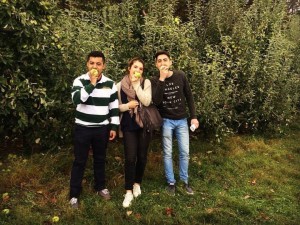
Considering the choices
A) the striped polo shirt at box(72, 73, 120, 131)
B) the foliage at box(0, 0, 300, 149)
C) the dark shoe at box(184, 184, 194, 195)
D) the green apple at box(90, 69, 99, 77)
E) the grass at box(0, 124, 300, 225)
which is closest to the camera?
the green apple at box(90, 69, 99, 77)

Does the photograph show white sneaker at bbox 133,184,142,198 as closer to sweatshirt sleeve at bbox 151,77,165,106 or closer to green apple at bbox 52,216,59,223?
green apple at bbox 52,216,59,223

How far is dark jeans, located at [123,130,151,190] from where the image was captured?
16.4 feet

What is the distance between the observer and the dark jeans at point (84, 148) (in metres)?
4.78

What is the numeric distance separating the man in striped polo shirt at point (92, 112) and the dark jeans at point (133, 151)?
259 mm

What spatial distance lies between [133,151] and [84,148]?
662 millimetres

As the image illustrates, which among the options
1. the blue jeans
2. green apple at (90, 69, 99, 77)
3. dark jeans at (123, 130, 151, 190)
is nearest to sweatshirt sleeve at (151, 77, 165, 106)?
the blue jeans

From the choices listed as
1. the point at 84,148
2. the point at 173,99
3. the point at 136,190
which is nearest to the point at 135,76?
the point at 173,99

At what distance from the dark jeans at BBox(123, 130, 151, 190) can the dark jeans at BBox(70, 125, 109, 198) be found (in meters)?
0.31

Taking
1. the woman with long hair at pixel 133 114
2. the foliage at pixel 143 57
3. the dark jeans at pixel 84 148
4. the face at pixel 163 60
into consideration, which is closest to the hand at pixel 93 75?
the woman with long hair at pixel 133 114

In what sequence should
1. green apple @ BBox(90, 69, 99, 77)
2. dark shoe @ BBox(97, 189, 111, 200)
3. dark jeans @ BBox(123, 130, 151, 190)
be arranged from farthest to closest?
dark shoe @ BBox(97, 189, 111, 200)
dark jeans @ BBox(123, 130, 151, 190)
green apple @ BBox(90, 69, 99, 77)

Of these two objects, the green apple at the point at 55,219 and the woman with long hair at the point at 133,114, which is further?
the woman with long hair at the point at 133,114

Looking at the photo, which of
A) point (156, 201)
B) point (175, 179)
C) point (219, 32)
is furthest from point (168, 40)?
point (156, 201)

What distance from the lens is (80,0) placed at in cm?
938

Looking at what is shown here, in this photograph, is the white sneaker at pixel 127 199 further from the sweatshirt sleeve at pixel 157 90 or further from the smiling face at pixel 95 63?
the smiling face at pixel 95 63
